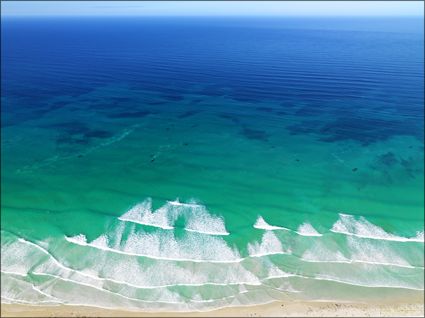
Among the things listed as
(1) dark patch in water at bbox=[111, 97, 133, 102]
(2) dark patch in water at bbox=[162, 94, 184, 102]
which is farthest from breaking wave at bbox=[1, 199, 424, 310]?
(1) dark patch in water at bbox=[111, 97, 133, 102]

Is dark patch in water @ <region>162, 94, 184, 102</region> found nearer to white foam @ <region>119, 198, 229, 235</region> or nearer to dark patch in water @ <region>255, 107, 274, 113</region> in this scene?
dark patch in water @ <region>255, 107, 274, 113</region>

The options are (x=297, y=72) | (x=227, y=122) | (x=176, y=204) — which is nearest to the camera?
(x=176, y=204)

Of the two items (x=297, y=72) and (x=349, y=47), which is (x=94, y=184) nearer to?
(x=297, y=72)

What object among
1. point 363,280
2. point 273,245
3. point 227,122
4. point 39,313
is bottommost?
point 39,313

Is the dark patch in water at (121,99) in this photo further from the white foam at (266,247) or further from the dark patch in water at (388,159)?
the dark patch in water at (388,159)

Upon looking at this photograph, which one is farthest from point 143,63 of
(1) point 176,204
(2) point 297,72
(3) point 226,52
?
(1) point 176,204

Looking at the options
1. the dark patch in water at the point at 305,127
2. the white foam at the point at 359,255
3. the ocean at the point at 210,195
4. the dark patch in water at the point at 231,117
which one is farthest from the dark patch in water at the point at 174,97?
the white foam at the point at 359,255
